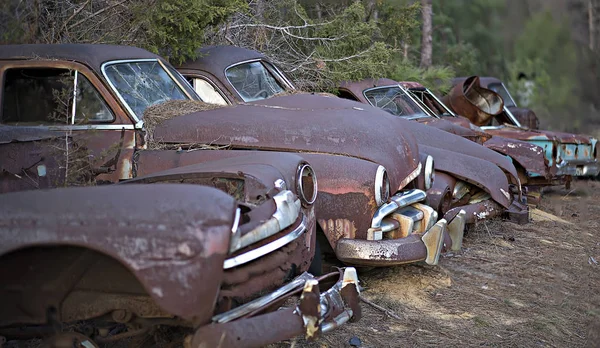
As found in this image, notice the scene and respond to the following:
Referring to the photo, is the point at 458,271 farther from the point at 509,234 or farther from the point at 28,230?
the point at 28,230

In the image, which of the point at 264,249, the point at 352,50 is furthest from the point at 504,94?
the point at 264,249

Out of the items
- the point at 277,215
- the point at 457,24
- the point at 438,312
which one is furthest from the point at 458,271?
the point at 457,24

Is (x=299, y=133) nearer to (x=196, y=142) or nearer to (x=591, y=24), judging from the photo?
(x=196, y=142)

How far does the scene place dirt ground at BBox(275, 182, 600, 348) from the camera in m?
5.00

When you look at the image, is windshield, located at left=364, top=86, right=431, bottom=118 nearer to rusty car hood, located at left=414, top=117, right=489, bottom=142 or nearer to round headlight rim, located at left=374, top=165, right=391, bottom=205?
rusty car hood, located at left=414, top=117, right=489, bottom=142

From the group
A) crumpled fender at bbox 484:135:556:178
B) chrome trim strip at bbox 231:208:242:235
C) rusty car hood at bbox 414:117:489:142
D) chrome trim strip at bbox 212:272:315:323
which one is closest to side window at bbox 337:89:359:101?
rusty car hood at bbox 414:117:489:142

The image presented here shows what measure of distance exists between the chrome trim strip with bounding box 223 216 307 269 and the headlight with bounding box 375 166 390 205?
1.19 meters

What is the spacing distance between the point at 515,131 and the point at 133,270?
8.75m

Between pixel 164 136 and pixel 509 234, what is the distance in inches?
163

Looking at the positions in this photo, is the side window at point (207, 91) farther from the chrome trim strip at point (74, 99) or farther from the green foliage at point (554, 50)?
the green foliage at point (554, 50)

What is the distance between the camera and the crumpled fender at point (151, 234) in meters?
3.16

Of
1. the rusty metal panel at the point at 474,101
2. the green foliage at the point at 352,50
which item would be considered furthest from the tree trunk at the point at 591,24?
the green foliage at the point at 352,50

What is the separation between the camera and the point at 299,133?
5.76 metres

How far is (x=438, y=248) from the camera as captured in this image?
5480 mm
